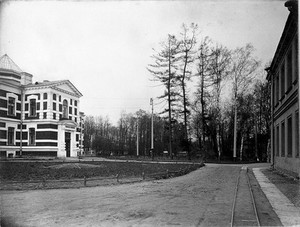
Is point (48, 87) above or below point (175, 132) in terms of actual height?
above

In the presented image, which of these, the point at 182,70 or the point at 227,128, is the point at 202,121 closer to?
the point at 227,128

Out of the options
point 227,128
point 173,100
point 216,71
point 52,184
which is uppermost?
point 216,71

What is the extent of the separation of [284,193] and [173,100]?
28480mm

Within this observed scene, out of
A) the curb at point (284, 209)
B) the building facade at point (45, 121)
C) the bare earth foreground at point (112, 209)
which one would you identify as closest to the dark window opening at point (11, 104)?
the building facade at point (45, 121)

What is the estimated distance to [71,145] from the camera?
4462 centimetres

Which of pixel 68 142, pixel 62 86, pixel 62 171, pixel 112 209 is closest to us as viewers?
pixel 112 209

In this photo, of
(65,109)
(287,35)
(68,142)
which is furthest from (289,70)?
(68,142)

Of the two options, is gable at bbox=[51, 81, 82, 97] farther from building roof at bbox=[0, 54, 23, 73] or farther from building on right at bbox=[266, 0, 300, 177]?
building roof at bbox=[0, 54, 23, 73]

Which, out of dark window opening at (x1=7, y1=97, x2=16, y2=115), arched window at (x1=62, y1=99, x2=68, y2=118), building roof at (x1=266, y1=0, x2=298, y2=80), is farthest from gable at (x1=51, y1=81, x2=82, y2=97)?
building roof at (x1=266, y1=0, x2=298, y2=80)

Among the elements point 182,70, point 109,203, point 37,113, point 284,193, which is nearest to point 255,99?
point 182,70

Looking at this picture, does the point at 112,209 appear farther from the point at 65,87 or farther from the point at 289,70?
the point at 65,87

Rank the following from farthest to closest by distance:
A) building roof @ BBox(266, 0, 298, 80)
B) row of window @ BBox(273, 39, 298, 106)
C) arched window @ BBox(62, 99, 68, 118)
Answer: arched window @ BBox(62, 99, 68, 118), row of window @ BBox(273, 39, 298, 106), building roof @ BBox(266, 0, 298, 80)

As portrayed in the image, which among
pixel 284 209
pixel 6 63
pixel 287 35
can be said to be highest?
pixel 287 35

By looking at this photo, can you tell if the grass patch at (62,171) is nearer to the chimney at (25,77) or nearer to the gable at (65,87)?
the chimney at (25,77)
